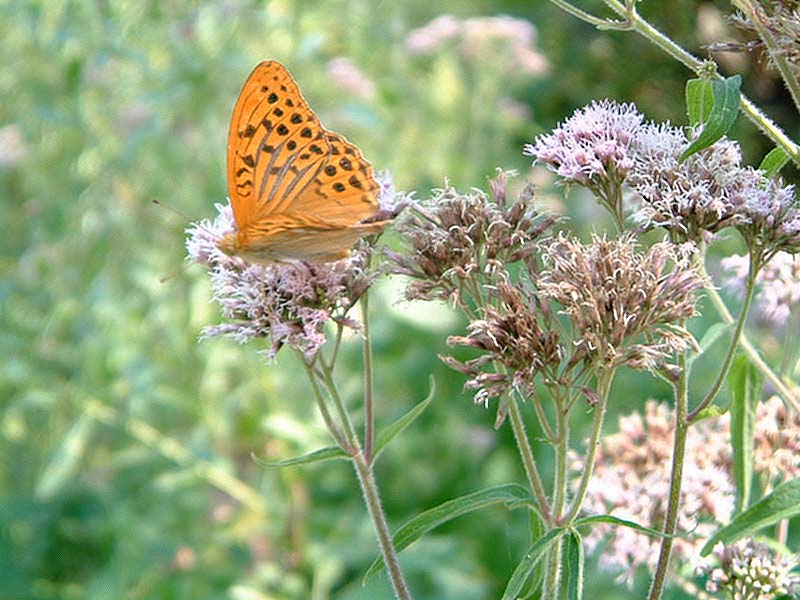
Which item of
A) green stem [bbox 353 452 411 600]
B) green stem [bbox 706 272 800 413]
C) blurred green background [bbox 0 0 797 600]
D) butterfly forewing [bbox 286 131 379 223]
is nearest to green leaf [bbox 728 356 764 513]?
green stem [bbox 706 272 800 413]

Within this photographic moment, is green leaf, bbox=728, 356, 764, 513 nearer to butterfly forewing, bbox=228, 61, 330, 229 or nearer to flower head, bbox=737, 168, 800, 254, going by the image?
flower head, bbox=737, 168, 800, 254

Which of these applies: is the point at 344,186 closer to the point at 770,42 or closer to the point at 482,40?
the point at 770,42

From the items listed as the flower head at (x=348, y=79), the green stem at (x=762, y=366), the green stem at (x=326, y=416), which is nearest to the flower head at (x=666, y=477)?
the green stem at (x=762, y=366)

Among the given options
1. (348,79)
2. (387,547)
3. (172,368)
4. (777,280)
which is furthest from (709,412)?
(348,79)

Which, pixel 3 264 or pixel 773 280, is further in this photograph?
pixel 3 264

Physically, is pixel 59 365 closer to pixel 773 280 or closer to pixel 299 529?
pixel 299 529

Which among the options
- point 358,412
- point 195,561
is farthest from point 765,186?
point 195,561
